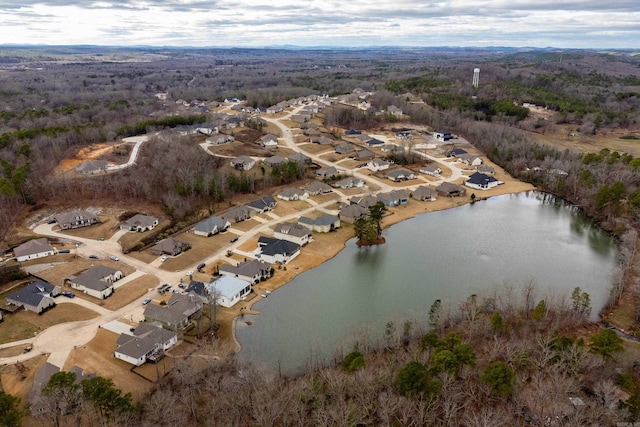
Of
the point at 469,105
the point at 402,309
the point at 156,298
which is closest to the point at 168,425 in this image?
the point at 156,298

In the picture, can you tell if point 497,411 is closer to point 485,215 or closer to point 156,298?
point 156,298

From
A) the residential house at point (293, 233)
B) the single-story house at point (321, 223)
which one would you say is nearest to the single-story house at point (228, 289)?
the residential house at point (293, 233)

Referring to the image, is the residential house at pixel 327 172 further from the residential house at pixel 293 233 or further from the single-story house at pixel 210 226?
the single-story house at pixel 210 226

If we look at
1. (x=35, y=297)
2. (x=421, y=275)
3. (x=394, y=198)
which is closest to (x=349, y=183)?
(x=394, y=198)

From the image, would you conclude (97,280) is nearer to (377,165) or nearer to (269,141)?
(377,165)

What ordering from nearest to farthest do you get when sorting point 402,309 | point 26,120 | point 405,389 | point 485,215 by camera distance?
A: point 405,389
point 402,309
point 485,215
point 26,120

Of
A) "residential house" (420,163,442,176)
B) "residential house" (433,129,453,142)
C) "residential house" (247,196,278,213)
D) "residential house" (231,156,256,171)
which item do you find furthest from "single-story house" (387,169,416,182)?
"residential house" (433,129,453,142)

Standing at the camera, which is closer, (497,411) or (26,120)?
(497,411)
